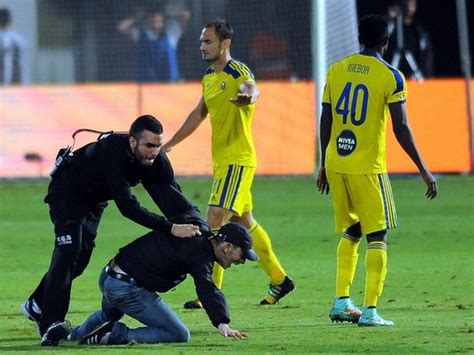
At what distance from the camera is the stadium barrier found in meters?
23.2

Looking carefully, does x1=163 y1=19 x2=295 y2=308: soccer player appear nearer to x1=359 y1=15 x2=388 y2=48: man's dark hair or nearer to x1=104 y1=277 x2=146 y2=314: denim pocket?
x1=359 y1=15 x2=388 y2=48: man's dark hair

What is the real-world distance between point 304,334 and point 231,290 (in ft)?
8.35

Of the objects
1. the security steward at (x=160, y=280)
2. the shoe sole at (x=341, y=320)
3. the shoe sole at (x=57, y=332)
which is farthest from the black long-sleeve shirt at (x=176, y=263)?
the shoe sole at (x=341, y=320)

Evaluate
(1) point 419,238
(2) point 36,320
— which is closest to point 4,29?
(1) point 419,238

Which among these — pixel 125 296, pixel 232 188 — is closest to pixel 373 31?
pixel 232 188

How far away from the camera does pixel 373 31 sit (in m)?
10.2

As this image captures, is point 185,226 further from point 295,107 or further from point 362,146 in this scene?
point 295,107

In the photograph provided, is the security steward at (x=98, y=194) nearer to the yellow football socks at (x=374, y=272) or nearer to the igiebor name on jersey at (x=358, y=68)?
the yellow football socks at (x=374, y=272)

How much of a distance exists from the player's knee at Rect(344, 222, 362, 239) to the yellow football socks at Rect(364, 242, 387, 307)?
31cm

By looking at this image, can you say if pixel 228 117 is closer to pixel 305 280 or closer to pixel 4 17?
pixel 305 280

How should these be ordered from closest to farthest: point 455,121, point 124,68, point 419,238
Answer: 1. point 419,238
2. point 455,121
3. point 124,68

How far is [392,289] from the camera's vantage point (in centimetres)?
1214

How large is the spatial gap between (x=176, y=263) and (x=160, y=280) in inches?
9.2

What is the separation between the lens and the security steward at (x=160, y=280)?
907 cm
